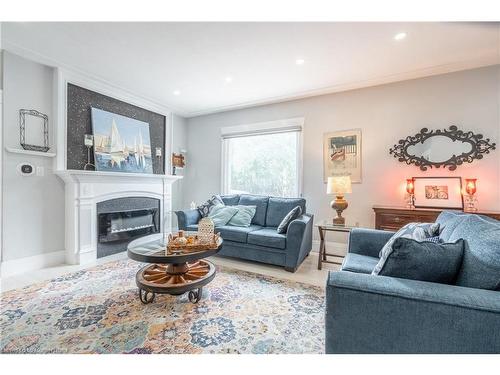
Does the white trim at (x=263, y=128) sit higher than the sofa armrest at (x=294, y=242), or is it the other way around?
the white trim at (x=263, y=128)

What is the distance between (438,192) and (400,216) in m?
0.63

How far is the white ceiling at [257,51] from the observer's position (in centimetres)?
218

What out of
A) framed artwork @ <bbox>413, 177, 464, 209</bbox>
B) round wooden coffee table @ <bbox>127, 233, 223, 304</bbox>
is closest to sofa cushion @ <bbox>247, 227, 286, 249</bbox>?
round wooden coffee table @ <bbox>127, 233, 223, 304</bbox>

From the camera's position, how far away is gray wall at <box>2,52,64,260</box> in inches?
102

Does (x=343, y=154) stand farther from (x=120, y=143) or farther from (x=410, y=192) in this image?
(x=120, y=143)

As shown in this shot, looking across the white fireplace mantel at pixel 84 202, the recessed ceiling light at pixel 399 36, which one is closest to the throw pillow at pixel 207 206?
the white fireplace mantel at pixel 84 202

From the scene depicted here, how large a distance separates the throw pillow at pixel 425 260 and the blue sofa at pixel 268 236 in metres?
1.63

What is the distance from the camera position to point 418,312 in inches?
37.4

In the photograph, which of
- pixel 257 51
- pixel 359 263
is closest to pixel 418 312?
pixel 359 263

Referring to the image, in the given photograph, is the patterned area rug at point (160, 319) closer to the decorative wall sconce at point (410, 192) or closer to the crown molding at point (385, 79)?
the decorative wall sconce at point (410, 192)

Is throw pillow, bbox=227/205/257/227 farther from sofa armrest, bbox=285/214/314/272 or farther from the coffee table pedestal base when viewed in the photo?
the coffee table pedestal base

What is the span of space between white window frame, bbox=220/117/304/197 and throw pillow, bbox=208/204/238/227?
1008 millimetres

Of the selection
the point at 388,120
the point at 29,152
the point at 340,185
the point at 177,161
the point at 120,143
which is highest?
the point at 388,120
